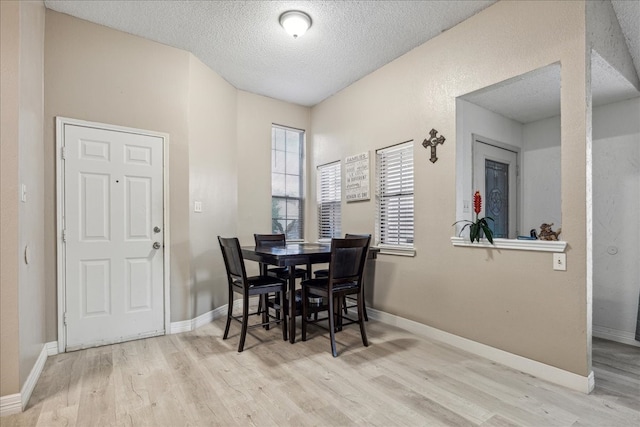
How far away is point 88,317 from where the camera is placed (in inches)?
115

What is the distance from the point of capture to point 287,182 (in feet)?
16.1

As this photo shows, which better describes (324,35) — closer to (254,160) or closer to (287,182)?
(254,160)

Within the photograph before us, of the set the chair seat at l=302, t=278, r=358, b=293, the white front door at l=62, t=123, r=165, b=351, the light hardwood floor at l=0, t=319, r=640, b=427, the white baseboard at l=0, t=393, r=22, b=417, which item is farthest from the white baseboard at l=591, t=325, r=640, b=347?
the white baseboard at l=0, t=393, r=22, b=417

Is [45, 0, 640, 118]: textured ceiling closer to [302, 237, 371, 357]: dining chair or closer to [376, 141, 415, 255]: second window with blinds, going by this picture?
[376, 141, 415, 255]: second window with blinds

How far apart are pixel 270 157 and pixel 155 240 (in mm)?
1983

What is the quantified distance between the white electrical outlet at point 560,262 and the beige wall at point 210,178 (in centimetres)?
320

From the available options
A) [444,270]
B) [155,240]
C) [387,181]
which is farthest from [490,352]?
[155,240]

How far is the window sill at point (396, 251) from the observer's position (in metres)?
3.36

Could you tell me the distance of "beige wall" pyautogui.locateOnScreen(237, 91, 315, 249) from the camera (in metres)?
4.40

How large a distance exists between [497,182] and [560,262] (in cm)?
167

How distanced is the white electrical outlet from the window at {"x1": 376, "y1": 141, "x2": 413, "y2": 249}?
1.30 meters

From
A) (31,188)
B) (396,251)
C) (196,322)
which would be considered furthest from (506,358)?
(31,188)

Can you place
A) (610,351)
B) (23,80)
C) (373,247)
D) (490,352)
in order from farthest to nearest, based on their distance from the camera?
(373,247), (610,351), (490,352), (23,80)

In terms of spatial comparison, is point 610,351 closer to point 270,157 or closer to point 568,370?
point 568,370
